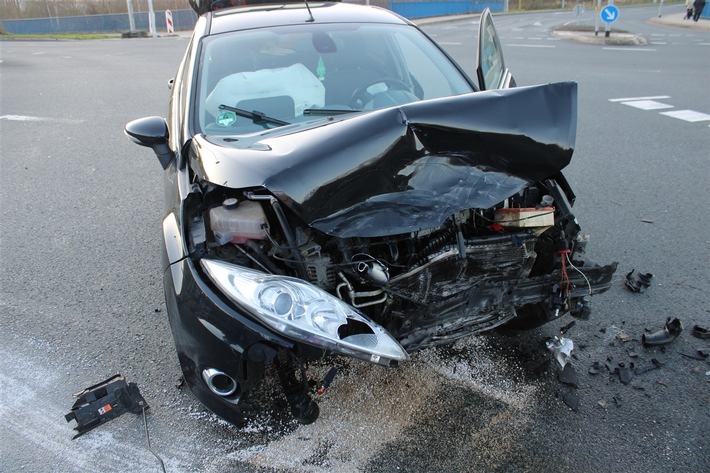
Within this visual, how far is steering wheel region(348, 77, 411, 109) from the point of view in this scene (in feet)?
10.9

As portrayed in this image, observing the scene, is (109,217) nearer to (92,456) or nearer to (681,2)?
(92,456)

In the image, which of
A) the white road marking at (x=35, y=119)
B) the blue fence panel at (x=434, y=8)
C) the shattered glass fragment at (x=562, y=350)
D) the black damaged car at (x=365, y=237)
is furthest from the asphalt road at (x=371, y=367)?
the blue fence panel at (x=434, y=8)

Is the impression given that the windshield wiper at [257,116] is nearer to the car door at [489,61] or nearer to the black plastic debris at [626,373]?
the car door at [489,61]

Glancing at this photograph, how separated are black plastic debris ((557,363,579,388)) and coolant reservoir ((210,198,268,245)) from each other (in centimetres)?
172

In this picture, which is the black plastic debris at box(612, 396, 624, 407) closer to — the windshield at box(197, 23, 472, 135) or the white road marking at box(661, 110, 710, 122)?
the windshield at box(197, 23, 472, 135)

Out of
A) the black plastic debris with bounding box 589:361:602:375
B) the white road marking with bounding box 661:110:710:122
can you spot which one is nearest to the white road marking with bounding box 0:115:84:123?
the black plastic debris with bounding box 589:361:602:375

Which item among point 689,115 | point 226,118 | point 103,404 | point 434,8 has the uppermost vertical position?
point 434,8

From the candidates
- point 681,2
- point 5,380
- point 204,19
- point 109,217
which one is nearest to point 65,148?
point 109,217

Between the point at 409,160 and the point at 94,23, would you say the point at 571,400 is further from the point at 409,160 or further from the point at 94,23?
the point at 94,23

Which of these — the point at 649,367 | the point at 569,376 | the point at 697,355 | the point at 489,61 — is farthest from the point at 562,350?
the point at 489,61

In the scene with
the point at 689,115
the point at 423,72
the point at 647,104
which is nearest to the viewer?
the point at 423,72

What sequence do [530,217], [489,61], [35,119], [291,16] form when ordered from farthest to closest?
[35,119] < [291,16] < [489,61] < [530,217]

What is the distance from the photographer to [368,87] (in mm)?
3473

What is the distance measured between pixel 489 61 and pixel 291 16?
59.3 inches
